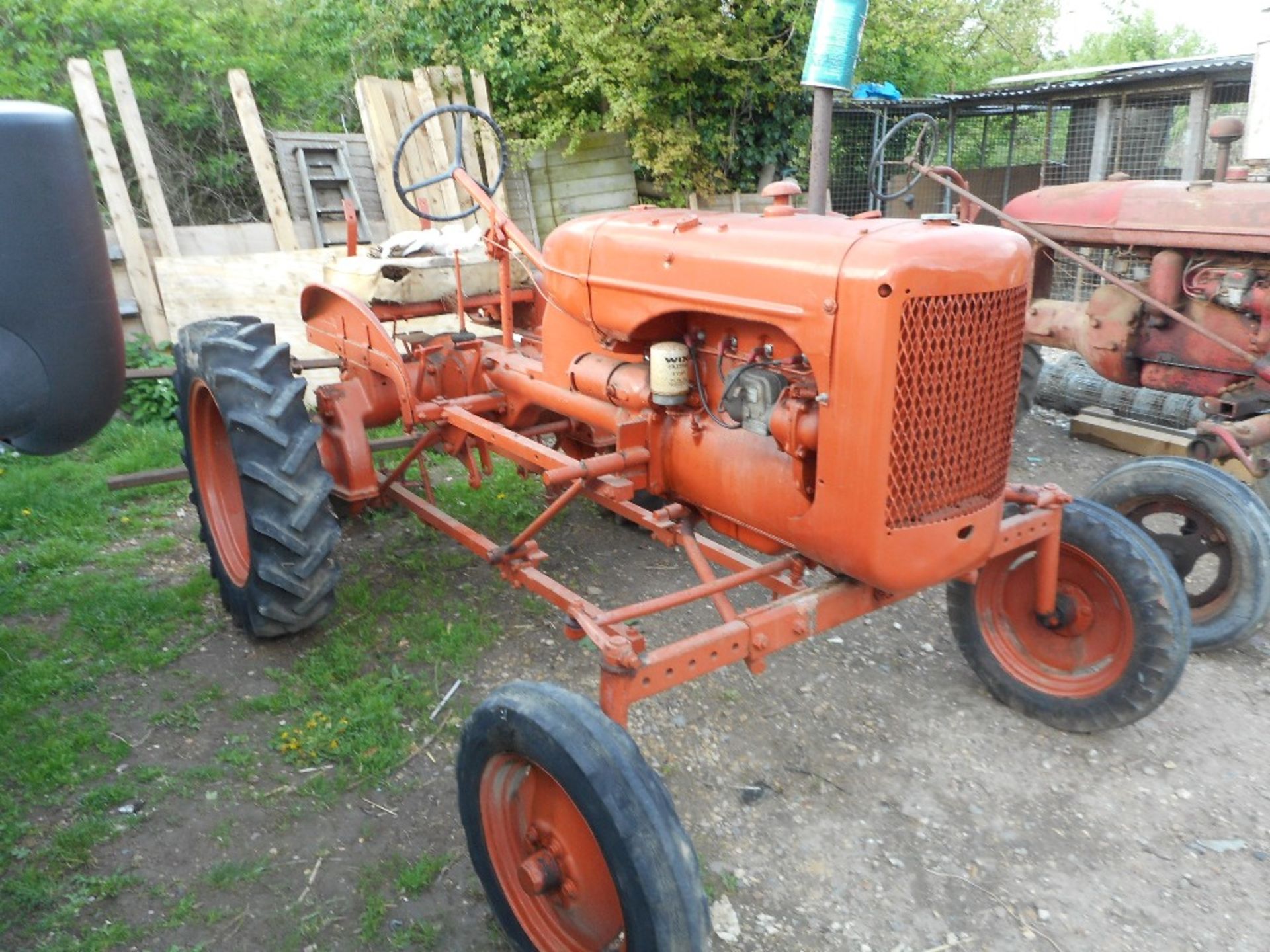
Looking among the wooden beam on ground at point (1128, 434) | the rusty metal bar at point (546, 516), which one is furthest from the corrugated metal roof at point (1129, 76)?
the rusty metal bar at point (546, 516)

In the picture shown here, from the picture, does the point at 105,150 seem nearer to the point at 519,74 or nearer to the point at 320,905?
the point at 519,74

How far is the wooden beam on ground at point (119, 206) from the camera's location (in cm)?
582

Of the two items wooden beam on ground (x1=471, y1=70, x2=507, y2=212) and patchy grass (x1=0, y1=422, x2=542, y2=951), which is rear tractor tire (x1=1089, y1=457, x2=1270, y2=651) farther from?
wooden beam on ground (x1=471, y1=70, x2=507, y2=212)

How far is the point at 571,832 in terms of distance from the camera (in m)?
1.95

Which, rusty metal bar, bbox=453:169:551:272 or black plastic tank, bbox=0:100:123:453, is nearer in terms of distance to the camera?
black plastic tank, bbox=0:100:123:453

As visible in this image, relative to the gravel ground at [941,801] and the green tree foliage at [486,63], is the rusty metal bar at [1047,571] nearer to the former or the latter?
the gravel ground at [941,801]

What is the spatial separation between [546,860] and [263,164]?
236 inches

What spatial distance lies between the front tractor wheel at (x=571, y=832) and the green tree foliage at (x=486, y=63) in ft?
22.6

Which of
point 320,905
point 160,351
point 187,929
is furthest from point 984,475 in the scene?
point 160,351

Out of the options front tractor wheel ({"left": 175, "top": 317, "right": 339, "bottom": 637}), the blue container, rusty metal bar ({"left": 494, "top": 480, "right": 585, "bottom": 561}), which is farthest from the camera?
the blue container

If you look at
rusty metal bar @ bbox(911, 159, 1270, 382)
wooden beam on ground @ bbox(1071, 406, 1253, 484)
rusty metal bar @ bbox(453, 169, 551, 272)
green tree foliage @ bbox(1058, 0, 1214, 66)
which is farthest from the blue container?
green tree foliage @ bbox(1058, 0, 1214, 66)

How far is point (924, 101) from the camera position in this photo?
10.4 meters

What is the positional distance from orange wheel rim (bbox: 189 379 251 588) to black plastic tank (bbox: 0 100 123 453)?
1889 millimetres

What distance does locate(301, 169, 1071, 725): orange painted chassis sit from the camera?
2027 mm
